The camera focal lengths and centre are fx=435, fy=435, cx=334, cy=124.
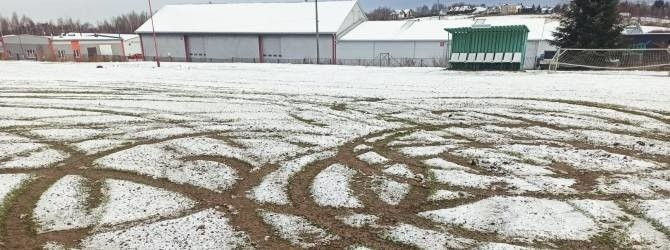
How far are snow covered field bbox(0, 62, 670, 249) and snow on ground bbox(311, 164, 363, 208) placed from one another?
0.03m

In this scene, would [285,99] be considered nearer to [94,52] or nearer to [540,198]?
[540,198]

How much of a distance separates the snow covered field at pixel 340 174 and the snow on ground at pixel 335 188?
3 cm

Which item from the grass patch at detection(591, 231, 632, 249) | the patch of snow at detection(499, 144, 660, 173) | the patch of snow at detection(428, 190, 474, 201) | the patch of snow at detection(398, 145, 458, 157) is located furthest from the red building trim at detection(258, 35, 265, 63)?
the grass patch at detection(591, 231, 632, 249)

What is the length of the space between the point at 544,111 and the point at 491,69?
12769 mm

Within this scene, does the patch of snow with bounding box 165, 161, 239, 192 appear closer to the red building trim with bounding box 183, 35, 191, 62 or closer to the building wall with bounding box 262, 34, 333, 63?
the building wall with bounding box 262, 34, 333, 63

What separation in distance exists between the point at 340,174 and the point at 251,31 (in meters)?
41.9

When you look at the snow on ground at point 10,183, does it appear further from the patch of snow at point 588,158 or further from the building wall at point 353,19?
the building wall at point 353,19

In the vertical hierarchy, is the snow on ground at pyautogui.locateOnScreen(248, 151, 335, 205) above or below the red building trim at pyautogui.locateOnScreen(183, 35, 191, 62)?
below

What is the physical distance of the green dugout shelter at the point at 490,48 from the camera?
2236 centimetres

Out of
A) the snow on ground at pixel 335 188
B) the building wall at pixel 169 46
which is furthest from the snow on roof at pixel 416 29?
the snow on ground at pixel 335 188

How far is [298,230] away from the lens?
14.6ft

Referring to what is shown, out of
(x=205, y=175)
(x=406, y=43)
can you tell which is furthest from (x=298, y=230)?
(x=406, y=43)

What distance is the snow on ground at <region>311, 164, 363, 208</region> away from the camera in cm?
519

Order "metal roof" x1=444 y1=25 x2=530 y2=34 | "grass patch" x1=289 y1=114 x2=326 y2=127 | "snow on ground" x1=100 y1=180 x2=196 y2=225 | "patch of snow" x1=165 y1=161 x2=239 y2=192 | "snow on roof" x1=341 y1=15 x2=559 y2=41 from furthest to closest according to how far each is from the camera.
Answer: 1. "snow on roof" x1=341 y1=15 x2=559 y2=41
2. "metal roof" x1=444 y1=25 x2=530 y2=34
3. "grass patch" x1=289 y1=114 x2=326 y2=127
4. "patch of snow" x1=165 y1=161 x2=239 y2=192
5. "snow on ground" x1=100 y1=180 x2=196 y2=225
